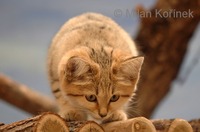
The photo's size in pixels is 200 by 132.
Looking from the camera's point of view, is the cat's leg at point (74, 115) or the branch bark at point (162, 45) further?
the branch bark at point (162, 45)

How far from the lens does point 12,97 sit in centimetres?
442

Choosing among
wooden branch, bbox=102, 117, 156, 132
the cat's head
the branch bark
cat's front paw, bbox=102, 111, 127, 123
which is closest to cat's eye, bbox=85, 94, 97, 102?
the cat's head

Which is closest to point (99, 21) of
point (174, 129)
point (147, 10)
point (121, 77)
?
point (121, 77)

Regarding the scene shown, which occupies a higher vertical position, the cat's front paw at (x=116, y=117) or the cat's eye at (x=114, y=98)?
the cat's eye at (x=114, y=98)

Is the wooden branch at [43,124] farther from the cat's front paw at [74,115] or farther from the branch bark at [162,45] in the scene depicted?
the branch bark at [162,45]

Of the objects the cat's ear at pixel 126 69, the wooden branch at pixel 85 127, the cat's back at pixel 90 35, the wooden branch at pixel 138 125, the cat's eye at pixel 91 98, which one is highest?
the cat's back at pixel 90 35

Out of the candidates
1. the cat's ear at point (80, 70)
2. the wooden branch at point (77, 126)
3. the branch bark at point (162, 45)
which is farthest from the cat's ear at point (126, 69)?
the branch bark at point (162, 45)

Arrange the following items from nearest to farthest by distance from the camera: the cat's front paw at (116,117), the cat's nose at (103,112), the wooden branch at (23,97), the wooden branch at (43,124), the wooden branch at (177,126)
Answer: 1. the wooden branch at (43,124)
2. the wooden branch at (177,126)
3. the cat's nose at (103,112)
4. the cat's front paw at (116,117)
5. the wooden branch at (23,97)

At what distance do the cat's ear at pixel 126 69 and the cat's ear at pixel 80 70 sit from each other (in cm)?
12

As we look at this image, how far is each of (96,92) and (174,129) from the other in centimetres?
42

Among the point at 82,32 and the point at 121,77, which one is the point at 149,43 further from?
the point at 121,77

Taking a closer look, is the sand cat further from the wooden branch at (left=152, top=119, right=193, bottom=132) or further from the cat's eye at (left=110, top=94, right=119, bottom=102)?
the wooden branch at (left=152, top=119, right=193, bottom=132)

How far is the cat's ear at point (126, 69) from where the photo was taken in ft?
7.34

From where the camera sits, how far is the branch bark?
4.20m
